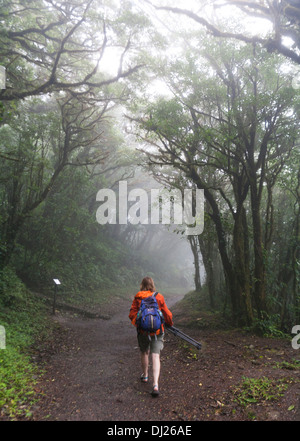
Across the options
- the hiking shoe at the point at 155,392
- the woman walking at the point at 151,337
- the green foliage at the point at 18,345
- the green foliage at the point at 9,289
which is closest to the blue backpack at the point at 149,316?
the woman walking at the point at 151,337

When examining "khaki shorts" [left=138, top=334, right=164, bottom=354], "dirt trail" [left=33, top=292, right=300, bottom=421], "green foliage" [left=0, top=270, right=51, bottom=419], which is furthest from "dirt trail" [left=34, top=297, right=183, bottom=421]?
"khaki shorts" [left=138, top=334, right=164, bottom=354]

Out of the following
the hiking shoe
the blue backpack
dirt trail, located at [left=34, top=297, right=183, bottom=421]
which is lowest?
dirt trail, located at [left=34, top=297, right=183, bottom=421]

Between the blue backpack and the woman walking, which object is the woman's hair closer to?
the woman walking

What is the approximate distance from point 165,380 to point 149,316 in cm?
138

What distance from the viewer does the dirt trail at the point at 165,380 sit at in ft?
10.7

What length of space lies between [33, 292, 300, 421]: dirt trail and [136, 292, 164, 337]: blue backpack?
3.04 ft

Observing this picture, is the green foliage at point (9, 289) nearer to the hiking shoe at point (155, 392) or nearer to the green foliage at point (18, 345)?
the green foliage at point (18, 345)

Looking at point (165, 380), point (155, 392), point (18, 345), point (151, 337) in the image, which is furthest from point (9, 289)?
point (155, 392)

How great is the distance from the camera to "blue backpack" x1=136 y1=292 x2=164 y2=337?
3830 millimetres

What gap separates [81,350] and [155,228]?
69.8 feet

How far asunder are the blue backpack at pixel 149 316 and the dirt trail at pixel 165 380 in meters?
0.93

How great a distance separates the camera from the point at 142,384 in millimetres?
4211
